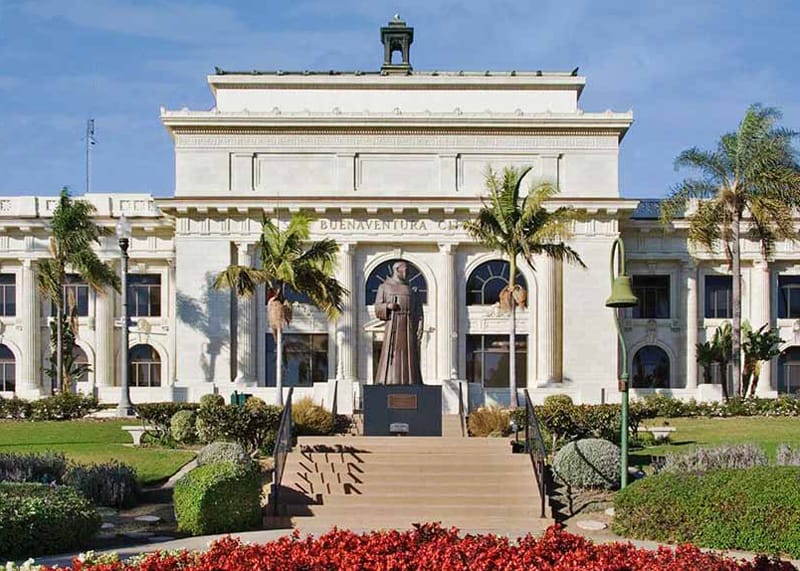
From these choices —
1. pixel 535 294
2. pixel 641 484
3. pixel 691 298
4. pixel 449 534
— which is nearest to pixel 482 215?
pixel 535 294

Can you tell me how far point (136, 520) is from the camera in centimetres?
1992

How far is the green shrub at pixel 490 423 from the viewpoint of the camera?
30016 mm

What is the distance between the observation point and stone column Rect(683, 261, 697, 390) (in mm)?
52500

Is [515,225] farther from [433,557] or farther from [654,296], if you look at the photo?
[433,557]

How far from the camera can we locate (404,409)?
83.1 ft

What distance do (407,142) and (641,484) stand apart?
3363 centimetres

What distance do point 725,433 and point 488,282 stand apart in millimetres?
18717

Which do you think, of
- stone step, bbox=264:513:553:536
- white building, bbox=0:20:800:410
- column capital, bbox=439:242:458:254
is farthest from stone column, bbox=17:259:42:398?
stone step, bbox=264:513:553:536

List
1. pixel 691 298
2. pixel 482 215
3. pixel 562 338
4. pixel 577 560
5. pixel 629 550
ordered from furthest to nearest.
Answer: pixel 691 298, pixel 562 338, pixel 482 215, pixel 629 550, pixel 577 560

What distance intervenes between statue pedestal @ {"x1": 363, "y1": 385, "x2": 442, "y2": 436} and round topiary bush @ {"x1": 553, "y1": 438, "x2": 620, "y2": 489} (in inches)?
141

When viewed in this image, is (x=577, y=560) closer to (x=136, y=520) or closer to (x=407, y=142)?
(x=136, y=520)

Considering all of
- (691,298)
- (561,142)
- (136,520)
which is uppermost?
(561,142)

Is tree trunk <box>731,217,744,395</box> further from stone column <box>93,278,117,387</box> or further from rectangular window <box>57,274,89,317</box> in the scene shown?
rectangular window <box>57,274,89,317</box>

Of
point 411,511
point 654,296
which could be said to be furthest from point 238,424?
point 654,296
